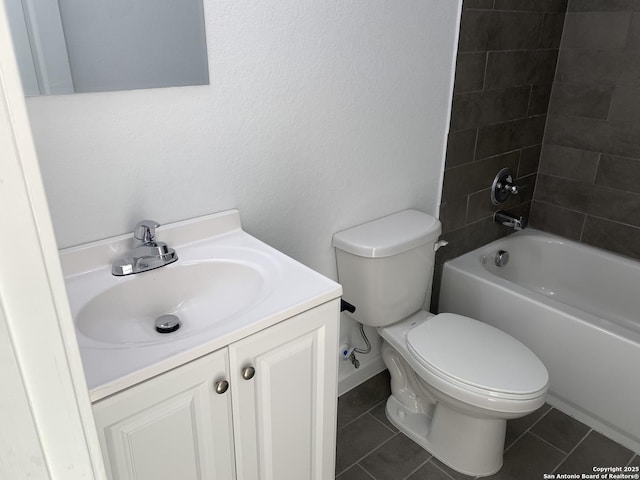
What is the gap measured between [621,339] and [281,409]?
51.3 inches

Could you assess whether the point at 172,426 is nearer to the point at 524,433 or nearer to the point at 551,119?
the point at 524,433

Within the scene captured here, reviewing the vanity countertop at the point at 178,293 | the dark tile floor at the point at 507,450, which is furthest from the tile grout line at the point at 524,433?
the vanity countertop at the point at 178,293

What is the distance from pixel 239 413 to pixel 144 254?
45 cm

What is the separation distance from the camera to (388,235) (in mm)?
1793

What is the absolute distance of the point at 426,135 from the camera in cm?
198

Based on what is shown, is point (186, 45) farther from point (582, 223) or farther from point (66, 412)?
point (582, 223)

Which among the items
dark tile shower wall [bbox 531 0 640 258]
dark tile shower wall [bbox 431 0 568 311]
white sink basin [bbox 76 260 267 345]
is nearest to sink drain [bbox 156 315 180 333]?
white sink basin [bbox 76 260 267 345]

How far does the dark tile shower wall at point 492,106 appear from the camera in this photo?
1995 millimetres

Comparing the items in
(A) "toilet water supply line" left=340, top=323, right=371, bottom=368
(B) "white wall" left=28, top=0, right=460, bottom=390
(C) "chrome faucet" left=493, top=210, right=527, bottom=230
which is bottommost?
(A) "toilet water supply line" left=340, top=323, right=371, bottom=368

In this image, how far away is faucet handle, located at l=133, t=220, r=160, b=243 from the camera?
1265mm

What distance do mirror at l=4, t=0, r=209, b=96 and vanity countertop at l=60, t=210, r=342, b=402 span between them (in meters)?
0.38

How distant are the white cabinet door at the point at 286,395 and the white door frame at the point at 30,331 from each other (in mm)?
504

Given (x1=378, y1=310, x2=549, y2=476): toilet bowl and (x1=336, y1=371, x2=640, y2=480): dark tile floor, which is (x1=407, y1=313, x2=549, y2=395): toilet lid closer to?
(x1=378, y1=310, x2=549, y2=476): toilet bowl

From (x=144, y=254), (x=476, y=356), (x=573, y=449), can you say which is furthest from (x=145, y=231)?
(x=573, y=449)
